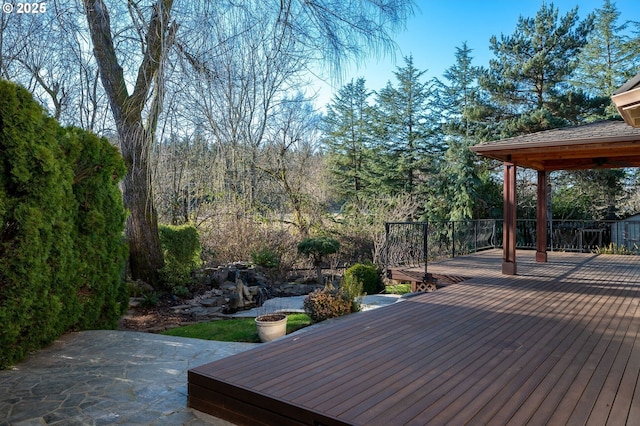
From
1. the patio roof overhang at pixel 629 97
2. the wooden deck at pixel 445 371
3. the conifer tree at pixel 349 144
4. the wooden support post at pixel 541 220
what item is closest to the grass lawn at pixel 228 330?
the wooden deck at pixel 445 371

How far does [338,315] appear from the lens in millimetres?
5453

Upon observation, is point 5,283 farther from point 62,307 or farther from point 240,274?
point 240,274

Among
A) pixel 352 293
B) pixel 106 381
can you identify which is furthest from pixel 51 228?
pixel 352 293

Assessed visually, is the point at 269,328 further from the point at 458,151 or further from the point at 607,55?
the point at 607,55

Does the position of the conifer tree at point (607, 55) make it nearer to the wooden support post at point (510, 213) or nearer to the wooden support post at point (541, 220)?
the wooden support post at point (541, 220)

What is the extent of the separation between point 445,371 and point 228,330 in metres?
3.70

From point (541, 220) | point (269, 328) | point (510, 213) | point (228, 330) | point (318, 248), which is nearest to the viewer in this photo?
point (269, 328)

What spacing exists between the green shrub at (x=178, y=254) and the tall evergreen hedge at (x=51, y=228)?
1921 millimetres

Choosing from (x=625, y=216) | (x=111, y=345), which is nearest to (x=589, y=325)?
(x=111, y=345)

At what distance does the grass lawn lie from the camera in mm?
5309

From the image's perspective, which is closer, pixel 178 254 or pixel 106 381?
pixel 106 381

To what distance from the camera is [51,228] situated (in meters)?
4.09

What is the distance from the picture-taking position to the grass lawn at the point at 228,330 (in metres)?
5.31

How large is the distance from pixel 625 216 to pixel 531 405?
15703 mm
